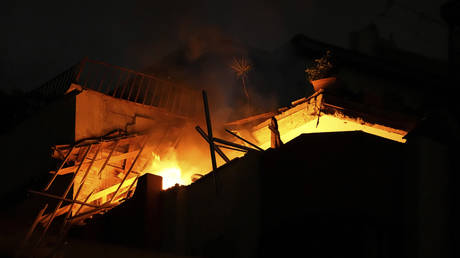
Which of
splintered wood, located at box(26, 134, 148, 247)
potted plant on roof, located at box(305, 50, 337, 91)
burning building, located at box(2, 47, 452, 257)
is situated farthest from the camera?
splintered wood, located at box(26, 134, 148, 247)

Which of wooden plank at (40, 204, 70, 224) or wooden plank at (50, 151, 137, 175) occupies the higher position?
wooden plank at (50, 151, 137, 175)

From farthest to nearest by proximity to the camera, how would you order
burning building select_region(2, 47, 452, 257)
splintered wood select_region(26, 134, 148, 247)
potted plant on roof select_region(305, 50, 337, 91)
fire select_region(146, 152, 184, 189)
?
fire select_region(146, 152, 184, 189) < splintered wood select_region(26, 134, 148, 247) < potted plant on roof select_region(305, 50, 337, 91) < burning building select_region(2, 47, 452, 257)

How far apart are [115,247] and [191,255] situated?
2.02 metres

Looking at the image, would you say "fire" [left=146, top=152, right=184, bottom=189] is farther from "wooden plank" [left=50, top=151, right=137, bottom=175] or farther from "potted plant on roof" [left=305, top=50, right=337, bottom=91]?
"potted plant on roof" [left=305, top=50, right=337, bottom=91]

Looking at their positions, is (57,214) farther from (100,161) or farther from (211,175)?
(211,175)

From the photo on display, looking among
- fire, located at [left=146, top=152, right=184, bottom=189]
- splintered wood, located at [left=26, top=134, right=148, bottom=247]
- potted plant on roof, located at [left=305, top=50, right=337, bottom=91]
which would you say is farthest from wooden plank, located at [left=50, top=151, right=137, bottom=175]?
potted plant on roof, located at [left=305, top=50, right=337, bottom=91]

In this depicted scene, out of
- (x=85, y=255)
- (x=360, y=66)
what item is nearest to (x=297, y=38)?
(x=360, y=66)

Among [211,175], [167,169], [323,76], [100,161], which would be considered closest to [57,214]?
[100,161]

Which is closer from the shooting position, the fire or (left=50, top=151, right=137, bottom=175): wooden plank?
(left=50, top=151, right=137, bottom=175): wooden plank

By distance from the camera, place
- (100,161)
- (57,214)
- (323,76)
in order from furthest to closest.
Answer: (100,161) < (57,214) < (323,76)

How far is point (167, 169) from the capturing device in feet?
67.6

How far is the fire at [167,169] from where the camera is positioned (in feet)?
66.2

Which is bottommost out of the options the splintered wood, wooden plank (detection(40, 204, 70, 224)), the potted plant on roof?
wooden plank (detection(40, 204, 70, 224))

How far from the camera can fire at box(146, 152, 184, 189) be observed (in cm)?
2017
